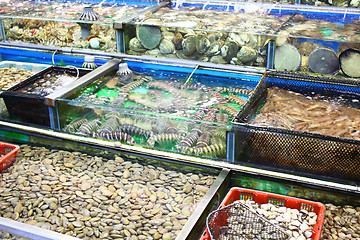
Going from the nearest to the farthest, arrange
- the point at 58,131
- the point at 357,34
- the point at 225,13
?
the point at 58,131 < the point at 357,34 < the point at 225,13

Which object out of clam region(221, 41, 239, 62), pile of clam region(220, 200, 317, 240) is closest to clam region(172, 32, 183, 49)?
clam region(221, 41, 239, 62)

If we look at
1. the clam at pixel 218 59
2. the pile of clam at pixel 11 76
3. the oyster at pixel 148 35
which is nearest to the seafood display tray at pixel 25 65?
the pile of clam at pixel 11 76

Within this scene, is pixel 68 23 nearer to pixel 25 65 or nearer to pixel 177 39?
pixel 25 65

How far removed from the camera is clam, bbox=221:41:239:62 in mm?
3427

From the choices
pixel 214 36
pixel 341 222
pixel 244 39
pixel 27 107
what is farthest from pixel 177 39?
pixel 341 222

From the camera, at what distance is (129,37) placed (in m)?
3.80

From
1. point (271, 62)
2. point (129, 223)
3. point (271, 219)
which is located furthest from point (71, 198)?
point (271, 62)

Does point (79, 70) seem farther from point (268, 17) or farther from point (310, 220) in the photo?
point (310, 220)

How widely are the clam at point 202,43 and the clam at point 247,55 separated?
30 cm

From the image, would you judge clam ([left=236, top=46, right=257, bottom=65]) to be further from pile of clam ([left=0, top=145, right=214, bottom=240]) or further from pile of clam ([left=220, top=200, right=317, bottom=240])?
pile of clam ([left=220, top=200, right=317, bottom=240])

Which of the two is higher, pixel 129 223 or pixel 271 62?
pixel 271 62

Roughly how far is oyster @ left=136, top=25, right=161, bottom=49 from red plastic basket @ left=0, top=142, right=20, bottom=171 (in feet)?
5.02

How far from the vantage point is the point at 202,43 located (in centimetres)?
354

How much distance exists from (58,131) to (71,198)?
0.67 metres
